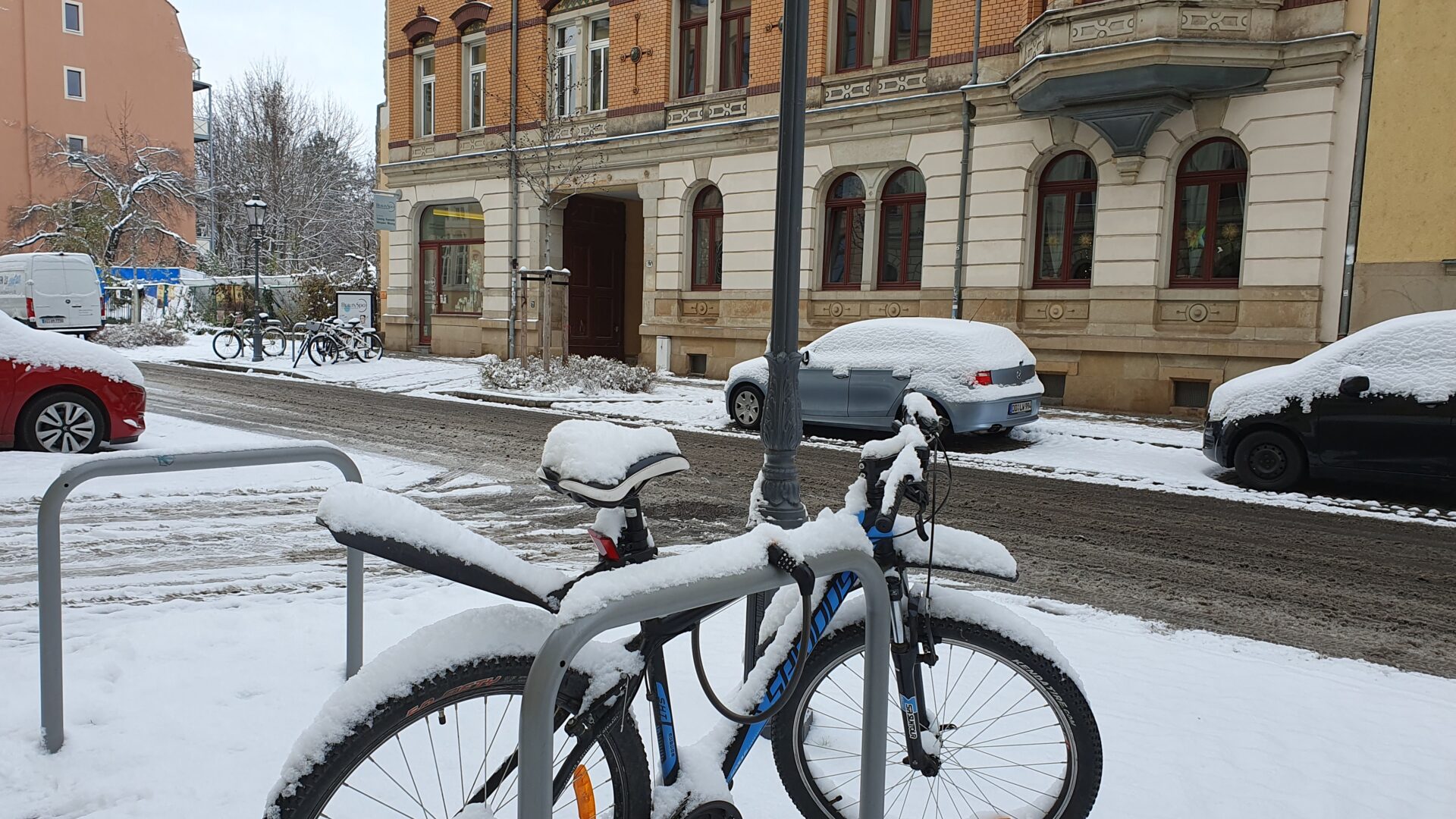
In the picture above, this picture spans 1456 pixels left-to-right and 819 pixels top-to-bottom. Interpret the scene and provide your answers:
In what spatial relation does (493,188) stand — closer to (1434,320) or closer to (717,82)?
Result: (717,82)

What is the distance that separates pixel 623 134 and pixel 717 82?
270 centimetres

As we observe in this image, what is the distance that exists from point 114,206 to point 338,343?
28372mm

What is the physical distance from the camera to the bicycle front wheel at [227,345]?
24500mm

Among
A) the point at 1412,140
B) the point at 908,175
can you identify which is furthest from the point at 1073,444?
the point at 908,175

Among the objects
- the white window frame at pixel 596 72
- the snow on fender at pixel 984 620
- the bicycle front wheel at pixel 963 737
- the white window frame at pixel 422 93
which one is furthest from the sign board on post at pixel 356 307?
the snow on fender at pixel 984 620

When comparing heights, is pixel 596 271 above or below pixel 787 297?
above

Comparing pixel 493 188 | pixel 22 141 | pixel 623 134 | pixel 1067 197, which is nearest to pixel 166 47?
pixel 22 141

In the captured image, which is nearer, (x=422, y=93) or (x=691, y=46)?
(x=691, y=46)

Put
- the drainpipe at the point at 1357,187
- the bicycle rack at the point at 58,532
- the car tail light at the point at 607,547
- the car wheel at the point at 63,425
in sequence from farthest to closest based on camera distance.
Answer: the drainpipe at the point at 1357,187
the car wheel at the point at 63,425
the bicycle rack at the point at 58,532
the car tail light at the point at 607,547

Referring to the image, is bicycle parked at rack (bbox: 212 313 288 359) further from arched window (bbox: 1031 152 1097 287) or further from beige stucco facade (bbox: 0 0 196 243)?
beige stucco facade (bbox: 0 0 196 243)

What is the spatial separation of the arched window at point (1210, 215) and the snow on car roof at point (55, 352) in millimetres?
14947

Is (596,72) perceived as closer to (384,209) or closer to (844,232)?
(384,209)

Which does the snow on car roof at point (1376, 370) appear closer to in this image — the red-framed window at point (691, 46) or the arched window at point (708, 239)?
the arched window at point (708, 239)

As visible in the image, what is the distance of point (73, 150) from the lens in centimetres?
4831
